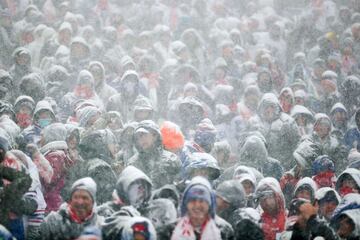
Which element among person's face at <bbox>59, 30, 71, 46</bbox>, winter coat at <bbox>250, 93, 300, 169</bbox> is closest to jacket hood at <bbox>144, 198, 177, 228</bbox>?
winter coat at <bbox>250, 93, 300, 169</bbox>

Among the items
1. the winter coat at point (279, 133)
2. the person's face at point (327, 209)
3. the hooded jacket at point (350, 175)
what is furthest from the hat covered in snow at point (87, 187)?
the winter coat at point (279, 133)

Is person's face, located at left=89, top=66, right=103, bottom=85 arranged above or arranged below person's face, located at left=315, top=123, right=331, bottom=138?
above

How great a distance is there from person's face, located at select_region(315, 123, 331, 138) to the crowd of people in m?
0.02

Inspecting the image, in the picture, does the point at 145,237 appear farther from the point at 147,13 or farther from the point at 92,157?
the point at 147,13

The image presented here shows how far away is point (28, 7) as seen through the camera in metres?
11.9

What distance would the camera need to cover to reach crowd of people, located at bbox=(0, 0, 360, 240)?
4.91 meters

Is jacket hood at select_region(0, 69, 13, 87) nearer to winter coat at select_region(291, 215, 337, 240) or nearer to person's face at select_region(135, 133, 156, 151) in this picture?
person's face at select_region(135, 133, 156, 151)

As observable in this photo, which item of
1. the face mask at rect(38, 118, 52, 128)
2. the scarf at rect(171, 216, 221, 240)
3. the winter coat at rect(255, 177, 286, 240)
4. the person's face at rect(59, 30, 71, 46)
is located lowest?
the winter coat at rect(255, 177, 286, 240)

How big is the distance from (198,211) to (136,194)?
0.64m

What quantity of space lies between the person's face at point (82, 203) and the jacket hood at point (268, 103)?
197 inches

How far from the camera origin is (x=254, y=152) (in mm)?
7387

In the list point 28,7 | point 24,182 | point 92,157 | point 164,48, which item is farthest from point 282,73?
point 24,182

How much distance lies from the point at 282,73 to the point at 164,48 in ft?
8.59

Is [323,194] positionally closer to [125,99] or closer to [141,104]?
[141,104]
